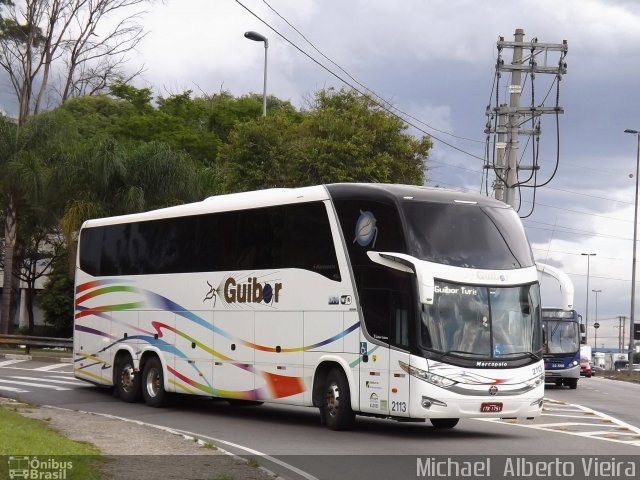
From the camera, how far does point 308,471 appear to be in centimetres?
1400

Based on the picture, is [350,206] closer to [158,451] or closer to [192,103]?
[158,451]

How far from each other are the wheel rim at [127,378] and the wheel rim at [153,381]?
2.01 ft

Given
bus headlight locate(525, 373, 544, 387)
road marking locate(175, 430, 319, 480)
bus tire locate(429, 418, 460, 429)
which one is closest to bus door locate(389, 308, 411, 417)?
bus headlight locate(525, 373, 544, 387)

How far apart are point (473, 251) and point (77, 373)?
12062 mm

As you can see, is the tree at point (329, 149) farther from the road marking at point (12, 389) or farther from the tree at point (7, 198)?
the road marking at point (12, 389)

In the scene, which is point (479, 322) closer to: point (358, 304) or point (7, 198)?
point (358, 304)

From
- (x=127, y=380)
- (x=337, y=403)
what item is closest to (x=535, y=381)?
(x=337, y=403)

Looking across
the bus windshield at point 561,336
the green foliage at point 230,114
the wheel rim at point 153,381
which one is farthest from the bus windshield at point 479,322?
the green foliage at point 230,114

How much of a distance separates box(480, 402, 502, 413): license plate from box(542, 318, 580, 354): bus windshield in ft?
78.0

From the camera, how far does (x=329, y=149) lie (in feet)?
150

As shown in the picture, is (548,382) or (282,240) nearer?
(282,240)

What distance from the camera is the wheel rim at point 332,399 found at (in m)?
19.2

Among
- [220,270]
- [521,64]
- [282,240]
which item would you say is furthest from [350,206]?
[521,64]

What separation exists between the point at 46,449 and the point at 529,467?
5862 mm
